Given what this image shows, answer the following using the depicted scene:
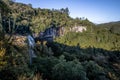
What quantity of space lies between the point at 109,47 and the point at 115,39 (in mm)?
16609

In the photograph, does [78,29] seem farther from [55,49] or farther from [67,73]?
[67,73]

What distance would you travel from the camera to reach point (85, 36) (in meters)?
153

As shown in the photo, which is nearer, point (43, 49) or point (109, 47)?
point (43, 49)

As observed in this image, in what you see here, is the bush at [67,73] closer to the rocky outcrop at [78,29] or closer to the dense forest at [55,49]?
the dense forest at [55,49]

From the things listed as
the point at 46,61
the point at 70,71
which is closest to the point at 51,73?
the point at 70,71

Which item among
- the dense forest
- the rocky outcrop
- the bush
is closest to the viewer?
the dense forest

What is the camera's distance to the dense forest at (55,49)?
16750mm

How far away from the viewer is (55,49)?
57.2 m

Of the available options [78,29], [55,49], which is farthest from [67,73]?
[78,29]

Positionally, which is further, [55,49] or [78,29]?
[78,29]

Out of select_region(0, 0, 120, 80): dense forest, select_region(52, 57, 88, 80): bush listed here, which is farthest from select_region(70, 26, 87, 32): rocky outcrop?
select_region(52, 57, 88, 80): bush

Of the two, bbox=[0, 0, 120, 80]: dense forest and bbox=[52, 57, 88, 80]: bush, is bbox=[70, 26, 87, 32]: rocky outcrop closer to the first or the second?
bbox=[0, 0, 120, 80]: dense forest

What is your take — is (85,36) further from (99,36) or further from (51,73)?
(51,73)

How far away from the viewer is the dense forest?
1675cm
